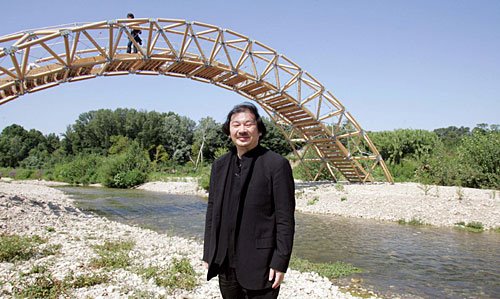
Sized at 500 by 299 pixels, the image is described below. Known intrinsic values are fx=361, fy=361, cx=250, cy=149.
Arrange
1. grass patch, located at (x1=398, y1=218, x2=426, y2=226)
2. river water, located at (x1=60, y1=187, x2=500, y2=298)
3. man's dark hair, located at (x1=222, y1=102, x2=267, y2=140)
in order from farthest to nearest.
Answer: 1. grass patch, located at (x1=398, y1=218, x2=426, y2=226)
2. river water, located at (x1=60, y1=187, x2=500, y2=298)
3. man's dark hair, located at (x1=222, y1=102, x2=267, y2=140)

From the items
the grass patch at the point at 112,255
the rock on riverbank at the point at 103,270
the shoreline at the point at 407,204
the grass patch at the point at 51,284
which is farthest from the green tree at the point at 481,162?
the grass patch at the point at 51,284

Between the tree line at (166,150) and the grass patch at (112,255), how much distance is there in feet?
58.6

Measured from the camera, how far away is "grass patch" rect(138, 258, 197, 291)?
507 cm

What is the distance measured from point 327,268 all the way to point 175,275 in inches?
122

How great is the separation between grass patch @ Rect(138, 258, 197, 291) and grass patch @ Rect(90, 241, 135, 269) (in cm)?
58

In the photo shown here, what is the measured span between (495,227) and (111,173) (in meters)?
28.5

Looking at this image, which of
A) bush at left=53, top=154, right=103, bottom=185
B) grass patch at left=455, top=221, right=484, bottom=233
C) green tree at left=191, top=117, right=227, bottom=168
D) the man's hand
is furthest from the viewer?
green tree at left=191, top=117, right=227, bottom=168

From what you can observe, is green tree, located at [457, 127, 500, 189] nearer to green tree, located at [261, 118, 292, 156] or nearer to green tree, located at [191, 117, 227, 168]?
green tree, located at [261, 118, 292, 156]

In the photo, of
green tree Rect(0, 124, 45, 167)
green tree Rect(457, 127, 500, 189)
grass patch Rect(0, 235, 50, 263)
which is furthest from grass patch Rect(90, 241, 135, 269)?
green tree Rect(0, 124, 45, 167)

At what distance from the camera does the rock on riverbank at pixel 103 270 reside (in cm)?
477

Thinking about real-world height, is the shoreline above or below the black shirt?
below

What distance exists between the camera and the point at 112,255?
631 centimetres

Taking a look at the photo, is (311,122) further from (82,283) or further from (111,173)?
(111,173)

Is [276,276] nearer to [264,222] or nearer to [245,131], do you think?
[264,222]
